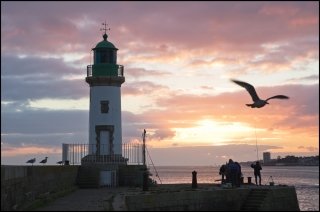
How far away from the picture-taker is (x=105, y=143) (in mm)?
32469

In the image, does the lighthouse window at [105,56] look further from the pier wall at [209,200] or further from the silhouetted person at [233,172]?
the pier wall at [209,200]

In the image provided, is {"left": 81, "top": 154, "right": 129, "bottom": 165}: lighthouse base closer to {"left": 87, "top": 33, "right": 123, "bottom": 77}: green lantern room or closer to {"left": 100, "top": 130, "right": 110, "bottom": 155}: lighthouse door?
{"left": 100, "top": 130, "right": 110, "bottom": 155}: lighthouse door

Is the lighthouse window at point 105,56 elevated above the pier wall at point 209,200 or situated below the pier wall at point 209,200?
above

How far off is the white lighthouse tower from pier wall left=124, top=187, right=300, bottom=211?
869 centimetres

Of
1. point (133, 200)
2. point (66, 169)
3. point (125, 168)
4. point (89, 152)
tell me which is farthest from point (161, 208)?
point (89, 152)

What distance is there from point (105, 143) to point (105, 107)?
6.78 feet

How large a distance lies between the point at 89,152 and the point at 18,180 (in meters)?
15.4

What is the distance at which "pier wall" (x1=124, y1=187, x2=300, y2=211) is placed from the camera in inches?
844

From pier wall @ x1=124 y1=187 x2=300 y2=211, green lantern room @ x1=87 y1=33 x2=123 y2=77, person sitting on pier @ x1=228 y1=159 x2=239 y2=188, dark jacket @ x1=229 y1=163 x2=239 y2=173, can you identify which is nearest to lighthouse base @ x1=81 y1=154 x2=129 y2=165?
green lantern room @ x1=87 y1=33 x2=123 y2=77

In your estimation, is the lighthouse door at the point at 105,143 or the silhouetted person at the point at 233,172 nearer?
the silhouetted person at the point at 233,172

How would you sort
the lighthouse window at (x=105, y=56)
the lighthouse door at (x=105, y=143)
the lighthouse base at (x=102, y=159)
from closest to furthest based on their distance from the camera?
the lighthouse base at (x=102, y=159) < the lighthouse door at (x=105, y=143) < the lighthouse window at (x=105, y=56)

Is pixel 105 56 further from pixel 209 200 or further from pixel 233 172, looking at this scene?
pixel 209 200

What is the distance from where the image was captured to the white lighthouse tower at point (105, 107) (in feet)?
106

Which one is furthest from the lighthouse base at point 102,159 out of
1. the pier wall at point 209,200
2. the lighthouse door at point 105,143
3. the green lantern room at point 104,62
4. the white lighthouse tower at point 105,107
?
the pier wall at point 209,200
